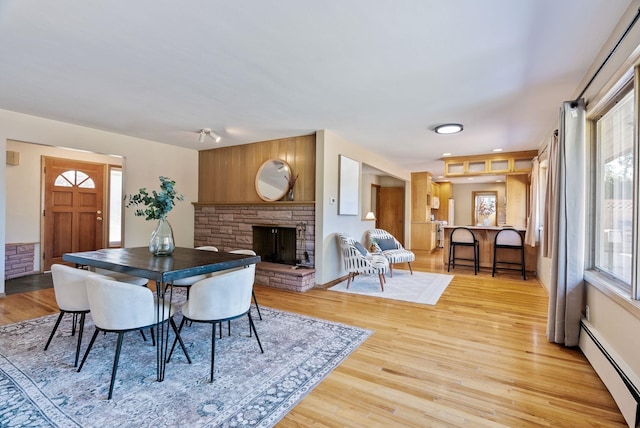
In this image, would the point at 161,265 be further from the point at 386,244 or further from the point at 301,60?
the point at 386,244

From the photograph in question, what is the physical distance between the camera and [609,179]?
7.97 ft

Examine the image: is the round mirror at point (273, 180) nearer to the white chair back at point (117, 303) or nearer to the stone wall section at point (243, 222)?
the stone wall section at point (243, 222)

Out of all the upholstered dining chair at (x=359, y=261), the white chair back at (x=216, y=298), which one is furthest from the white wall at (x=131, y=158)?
A: the white chair back at (x=216, y=298)

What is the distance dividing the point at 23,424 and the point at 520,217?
25.7 feet

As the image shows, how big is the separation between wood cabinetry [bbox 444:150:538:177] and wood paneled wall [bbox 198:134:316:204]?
3.59 m

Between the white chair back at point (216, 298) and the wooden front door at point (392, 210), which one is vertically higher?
the wooden front door at point (392, 210)

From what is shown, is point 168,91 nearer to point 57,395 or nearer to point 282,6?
point 282,6

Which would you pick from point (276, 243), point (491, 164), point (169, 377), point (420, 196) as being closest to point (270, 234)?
point (276, 243)

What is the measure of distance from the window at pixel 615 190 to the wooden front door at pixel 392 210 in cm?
680

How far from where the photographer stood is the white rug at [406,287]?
4227mm

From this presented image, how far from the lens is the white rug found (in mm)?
4227

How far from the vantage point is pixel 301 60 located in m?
2.49

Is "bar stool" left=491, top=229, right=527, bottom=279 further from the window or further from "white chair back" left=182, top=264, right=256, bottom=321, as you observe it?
"white chair back" left=182, top=264, right=256, bottom=321

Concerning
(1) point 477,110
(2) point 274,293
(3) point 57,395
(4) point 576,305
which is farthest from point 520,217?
(3) point 57,395
